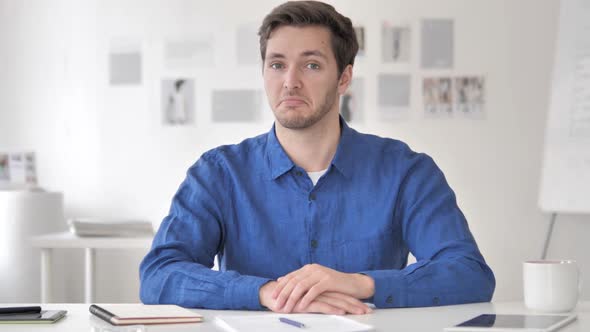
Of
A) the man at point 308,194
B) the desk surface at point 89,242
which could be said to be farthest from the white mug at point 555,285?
the desk surface at point 89,242

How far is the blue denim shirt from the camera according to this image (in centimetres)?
189

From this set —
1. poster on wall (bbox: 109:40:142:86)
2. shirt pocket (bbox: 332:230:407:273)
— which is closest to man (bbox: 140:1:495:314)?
shirt pocket (bbox: 332:230:407:273)

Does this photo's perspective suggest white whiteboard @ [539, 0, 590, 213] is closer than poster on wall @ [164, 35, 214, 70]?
Yes

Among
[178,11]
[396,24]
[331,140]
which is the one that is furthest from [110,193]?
[331,140]

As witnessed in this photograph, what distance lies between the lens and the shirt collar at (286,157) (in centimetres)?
198

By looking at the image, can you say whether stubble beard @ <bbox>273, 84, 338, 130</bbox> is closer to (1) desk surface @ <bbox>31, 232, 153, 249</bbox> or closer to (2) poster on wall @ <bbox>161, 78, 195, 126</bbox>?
(1) desk surface @ <bbox>31, 232, 153, 249</bbox>

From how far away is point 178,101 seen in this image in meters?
4.06

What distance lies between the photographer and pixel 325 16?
2.03 meters

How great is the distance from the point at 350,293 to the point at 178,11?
9.02 feet

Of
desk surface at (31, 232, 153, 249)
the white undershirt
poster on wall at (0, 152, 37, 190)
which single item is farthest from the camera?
poster on wall at (0, 152, 37, 190)

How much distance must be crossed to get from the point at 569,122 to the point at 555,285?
2.28 m

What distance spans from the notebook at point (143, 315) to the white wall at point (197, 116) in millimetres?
2544

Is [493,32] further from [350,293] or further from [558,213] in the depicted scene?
[350,293]

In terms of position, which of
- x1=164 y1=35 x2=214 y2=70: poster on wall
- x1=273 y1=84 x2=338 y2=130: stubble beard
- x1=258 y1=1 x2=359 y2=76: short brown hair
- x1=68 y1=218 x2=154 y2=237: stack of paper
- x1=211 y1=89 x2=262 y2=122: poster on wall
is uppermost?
x1=164 y1=35 x2=214 y2=70: poster on wall
